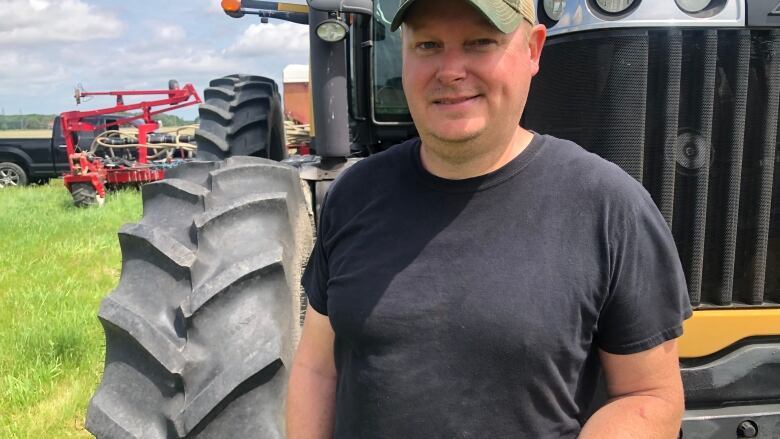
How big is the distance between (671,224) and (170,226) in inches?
60.6

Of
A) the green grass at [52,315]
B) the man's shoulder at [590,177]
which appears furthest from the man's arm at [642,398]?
the green grass at [52,315]

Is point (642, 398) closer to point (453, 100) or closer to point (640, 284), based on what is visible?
point (640, 284)

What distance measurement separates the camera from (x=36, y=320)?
499 cm

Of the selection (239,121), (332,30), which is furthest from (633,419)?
(239,121)

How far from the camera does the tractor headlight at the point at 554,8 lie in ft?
6.89

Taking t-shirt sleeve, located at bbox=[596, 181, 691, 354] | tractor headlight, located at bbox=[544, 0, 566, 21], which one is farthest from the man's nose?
tractor headlight, located at bbox=[544, 0, 566, 21]

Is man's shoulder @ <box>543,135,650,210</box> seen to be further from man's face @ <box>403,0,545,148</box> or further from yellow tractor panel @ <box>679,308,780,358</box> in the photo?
yellow tractor panel @ <box>679,308,780,358</box>

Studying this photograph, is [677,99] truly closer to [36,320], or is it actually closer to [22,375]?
[22,375]

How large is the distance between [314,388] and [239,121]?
3088mm

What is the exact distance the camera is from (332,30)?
2846 mm

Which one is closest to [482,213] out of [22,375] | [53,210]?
[22,375]

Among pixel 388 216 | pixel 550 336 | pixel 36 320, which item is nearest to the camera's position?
pixel 550 336

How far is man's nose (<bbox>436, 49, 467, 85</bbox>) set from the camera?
1371 mm

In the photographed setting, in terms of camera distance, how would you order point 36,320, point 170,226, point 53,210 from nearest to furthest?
1. point 170,226
2. point 36,320
3. point 53,210
